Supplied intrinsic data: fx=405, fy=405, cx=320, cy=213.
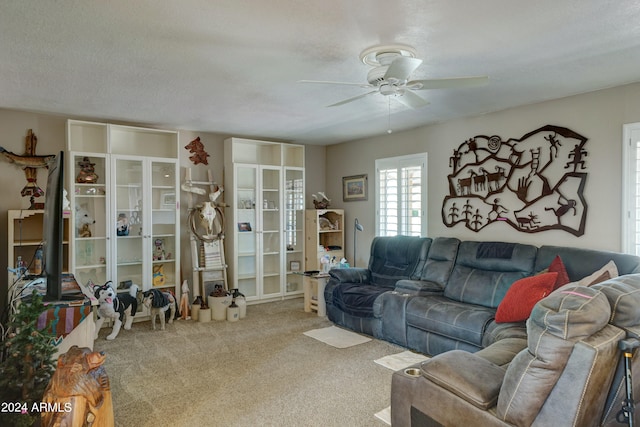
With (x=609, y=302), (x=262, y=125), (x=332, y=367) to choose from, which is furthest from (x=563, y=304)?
(x=262, y=125)

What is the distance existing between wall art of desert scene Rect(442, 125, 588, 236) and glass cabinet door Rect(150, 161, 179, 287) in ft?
11.3

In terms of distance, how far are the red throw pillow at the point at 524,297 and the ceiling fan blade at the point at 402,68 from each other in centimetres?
185

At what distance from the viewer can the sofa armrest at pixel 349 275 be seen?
4.77 meters

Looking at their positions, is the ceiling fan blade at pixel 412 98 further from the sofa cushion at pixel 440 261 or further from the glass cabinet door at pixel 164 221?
the glass cabinet door at pixel 164 221

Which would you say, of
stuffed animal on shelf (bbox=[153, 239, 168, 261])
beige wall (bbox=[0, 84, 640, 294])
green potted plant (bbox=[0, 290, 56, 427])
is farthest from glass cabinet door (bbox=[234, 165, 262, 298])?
green potted plant (bbox=[0, 290, 56, 427])

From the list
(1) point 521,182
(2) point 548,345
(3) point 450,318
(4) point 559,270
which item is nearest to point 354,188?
(1) point 521,182

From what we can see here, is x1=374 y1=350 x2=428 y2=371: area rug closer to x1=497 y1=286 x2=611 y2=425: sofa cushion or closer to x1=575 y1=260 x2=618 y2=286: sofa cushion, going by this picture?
x1=575 y1=260 x2=618 y2=286: sofa cushion

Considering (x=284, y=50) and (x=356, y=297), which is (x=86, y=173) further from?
(x=356, y=297)

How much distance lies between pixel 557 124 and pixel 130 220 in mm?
4831

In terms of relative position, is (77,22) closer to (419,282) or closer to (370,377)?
(370,377)

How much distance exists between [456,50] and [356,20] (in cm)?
84

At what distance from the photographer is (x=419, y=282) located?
4164 millimetres

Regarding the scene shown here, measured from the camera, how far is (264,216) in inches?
239

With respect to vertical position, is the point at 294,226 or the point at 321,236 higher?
the point at 294,226
